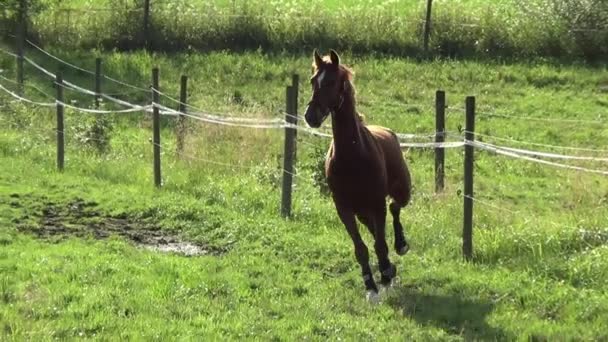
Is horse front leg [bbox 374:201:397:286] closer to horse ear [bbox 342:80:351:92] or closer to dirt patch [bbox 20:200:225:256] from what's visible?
horse ear [bbox 342:80:351:92]

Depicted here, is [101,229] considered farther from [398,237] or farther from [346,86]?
[346,86]

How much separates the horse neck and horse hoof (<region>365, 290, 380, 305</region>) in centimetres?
129

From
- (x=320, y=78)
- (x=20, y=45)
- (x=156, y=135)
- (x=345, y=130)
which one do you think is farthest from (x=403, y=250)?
(x=20, y=45)

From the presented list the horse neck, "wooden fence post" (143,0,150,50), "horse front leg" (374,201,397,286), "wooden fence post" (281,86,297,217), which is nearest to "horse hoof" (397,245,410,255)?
"horse front leg" (374,201,397,286)

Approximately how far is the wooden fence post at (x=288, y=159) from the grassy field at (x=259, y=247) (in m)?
0.21

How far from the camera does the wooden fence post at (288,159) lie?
11578mm

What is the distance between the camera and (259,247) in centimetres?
984

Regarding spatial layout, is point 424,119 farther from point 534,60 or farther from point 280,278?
point 280,278

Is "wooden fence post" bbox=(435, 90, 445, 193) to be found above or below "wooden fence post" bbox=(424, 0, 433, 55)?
below

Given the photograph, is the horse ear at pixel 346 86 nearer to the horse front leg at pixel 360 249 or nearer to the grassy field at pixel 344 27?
the horse front leg at pixel 360 249

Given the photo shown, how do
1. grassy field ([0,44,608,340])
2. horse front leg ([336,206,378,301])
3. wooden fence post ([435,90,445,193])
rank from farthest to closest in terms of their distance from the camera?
wooden fence post ([435,90,445,193]) → horse front leg ([336,206,378,301]) → grassy field ([0,44,608,340])

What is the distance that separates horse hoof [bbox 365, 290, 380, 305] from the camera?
25.7 feet

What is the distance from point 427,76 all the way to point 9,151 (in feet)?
42.7

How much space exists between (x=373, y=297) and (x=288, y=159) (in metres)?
4.11
